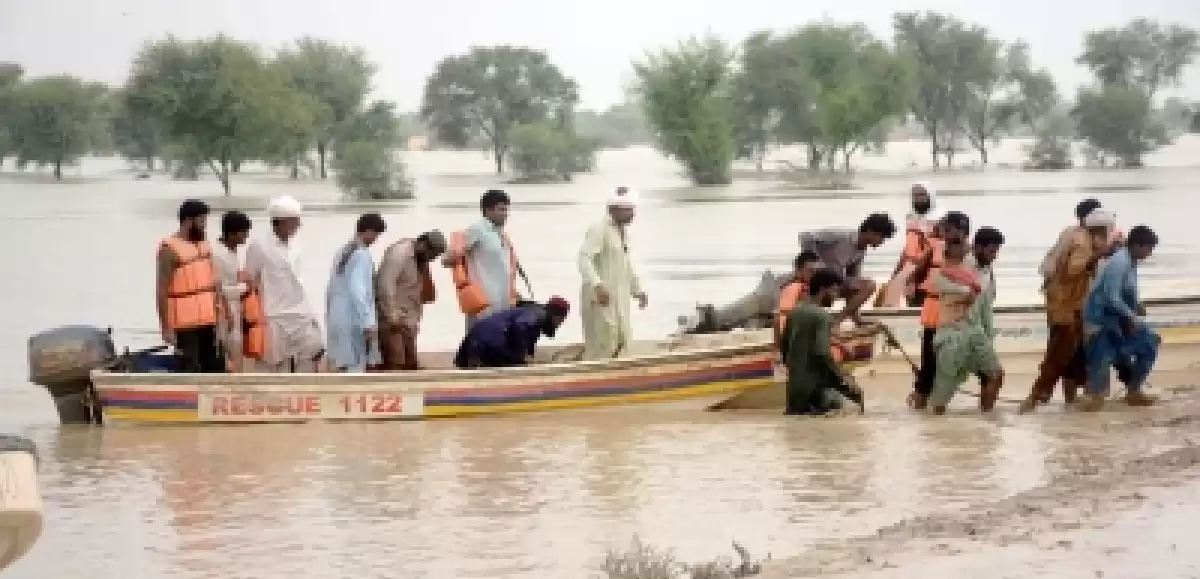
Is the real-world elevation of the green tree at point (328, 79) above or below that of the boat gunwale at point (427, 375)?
above

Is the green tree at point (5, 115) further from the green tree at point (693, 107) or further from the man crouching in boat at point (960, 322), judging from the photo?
the man crouching in boat at point (960, 322)

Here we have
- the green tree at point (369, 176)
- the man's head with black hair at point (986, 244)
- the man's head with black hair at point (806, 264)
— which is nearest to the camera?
the man's head with black hair at point (986, 244)

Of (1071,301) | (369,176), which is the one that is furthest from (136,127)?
(1071,301)

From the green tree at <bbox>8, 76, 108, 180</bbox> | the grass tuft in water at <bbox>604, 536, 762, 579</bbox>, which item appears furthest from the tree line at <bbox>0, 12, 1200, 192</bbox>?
the grass tuft in water at <bbox>604, 536, 762, 579</bbox>

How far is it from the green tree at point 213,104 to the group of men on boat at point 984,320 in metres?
55.7

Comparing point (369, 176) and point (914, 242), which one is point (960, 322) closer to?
point (914, 242)

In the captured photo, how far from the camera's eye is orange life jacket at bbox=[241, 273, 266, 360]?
10.9m

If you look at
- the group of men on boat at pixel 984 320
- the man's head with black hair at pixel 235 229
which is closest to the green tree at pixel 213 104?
the man's head with black hair at pixel 235 229

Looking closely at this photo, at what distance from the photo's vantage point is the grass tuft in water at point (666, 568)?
21.3 feet

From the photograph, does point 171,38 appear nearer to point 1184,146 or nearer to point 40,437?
point 1184,146

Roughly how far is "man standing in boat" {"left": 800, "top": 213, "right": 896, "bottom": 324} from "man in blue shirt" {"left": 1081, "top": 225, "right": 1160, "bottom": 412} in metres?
1.51

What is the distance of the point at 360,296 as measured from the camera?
10891 mm

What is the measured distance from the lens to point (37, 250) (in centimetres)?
3728

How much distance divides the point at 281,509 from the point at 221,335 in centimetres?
217
